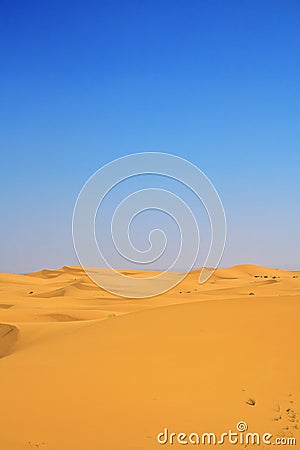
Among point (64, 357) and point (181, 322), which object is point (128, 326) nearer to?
point (181, 322)

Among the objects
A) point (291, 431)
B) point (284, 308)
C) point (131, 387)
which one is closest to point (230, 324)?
point (284, 308)

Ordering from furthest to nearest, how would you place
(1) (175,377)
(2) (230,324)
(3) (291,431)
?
1. (2) (230,324)
2. (1) (175,377)
3. (3) (291,431)

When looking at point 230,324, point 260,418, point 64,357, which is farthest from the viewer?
point 230,324

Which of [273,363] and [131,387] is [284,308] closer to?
[273,363]

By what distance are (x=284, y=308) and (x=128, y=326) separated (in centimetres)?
423

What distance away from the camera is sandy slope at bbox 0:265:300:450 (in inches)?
230

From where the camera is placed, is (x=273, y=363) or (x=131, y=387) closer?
(x=131, y=387)

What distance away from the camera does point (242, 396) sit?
695 centimetres

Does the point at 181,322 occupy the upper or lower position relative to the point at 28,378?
upper

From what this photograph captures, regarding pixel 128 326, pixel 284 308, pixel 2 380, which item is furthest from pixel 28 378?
pixel 284 308

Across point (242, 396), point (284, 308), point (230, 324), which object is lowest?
point (242, 396)

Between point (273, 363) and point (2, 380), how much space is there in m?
5.01

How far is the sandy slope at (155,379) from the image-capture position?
5832mm

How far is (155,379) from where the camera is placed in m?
7.57
